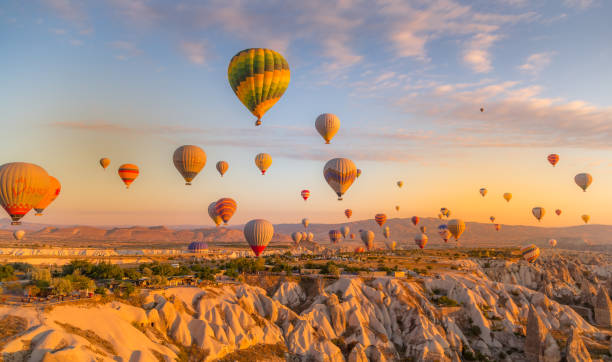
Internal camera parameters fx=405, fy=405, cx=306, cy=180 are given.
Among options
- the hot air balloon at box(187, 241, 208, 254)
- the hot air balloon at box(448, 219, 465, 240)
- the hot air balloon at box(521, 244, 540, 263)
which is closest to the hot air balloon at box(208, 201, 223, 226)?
the hot air balloon at box(187, 241, 208, 254)

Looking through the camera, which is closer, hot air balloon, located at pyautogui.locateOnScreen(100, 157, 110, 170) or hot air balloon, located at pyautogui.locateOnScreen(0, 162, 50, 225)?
hot air balloon, located at pyautogui.locateOnScreen(0, 162, 50, 225)

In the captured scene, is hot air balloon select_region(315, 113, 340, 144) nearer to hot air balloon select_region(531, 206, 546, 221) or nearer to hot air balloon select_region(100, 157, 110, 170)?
hot air balloon select_region(100, 157, 110, 170)

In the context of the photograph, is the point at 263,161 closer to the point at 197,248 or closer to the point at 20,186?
the point at 20,186

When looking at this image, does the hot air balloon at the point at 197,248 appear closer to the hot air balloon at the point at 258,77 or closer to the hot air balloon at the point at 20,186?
the hot air balloon at the point at 20,186

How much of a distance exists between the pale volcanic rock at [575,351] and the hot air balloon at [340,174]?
121 ft

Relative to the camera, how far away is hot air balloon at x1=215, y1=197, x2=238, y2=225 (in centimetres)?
9150

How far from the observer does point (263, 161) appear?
85625 mm

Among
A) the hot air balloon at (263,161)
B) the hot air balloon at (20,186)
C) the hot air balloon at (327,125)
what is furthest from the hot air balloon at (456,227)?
the hot air balloon at (20,186)

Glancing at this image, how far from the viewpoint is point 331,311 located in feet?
161

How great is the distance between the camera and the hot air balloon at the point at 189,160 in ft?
Answer: 224

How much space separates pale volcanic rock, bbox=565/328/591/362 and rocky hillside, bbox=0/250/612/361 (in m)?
0.11

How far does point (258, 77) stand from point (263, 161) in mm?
36422

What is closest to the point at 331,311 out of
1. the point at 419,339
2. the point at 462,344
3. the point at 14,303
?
the point at 419,339

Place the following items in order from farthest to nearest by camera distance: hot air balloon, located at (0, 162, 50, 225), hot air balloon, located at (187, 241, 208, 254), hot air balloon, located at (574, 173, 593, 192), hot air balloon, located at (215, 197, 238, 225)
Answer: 1. hot air balloon, located at (187, 241, 208, 254)
2. hot air balloon, located at (574, 173, 593, 192)
3. hot air balloon, located at (215, 197, 238, 225)
4. hot air balloon, located at (0, 162, 50, 225)
